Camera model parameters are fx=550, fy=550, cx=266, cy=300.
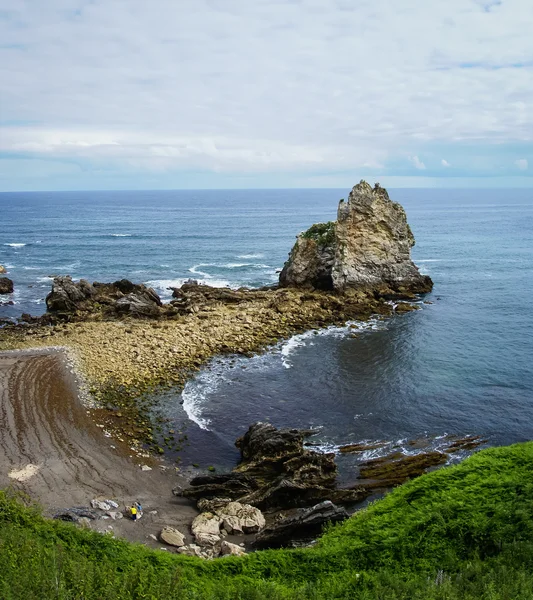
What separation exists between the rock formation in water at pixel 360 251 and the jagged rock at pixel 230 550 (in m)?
38.5

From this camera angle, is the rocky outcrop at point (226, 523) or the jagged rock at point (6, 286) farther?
the jagged rock at point (6, 286)

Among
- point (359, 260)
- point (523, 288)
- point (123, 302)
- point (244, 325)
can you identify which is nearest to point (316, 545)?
point (244, 325)

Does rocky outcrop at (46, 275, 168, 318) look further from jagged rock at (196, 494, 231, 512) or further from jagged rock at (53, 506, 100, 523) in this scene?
jagged rock at (53, 506, 100, 523)

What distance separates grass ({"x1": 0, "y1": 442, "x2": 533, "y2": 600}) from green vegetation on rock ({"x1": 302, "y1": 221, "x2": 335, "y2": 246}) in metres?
40.4

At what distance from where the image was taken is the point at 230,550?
22047mm

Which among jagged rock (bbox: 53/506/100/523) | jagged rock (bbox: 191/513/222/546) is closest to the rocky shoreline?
jagged rock (bbox: 191/513/222/546)

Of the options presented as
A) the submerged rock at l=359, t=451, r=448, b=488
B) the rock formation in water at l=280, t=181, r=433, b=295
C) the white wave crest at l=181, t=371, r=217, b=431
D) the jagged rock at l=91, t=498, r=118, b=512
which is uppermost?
the rock formation in water at l=280, t=181, r=433, b=295

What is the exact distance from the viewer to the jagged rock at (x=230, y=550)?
21859 millimetres

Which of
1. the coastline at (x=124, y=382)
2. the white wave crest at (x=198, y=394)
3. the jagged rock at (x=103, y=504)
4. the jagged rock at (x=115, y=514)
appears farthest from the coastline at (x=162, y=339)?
the jagged rock at (x=115, y=514)

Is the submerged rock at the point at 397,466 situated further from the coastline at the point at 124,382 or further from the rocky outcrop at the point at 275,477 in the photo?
the coastline at the point at 124,382

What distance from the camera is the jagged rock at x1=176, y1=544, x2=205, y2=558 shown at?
22.0 meters

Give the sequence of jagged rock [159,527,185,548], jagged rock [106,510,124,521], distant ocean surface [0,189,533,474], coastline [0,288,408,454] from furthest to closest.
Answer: coastline [0,288,408,454]
distant ocean surface [0,189,533,474]
jagged rock [106,510,124,521]
jagged rock [159,527,185,548]

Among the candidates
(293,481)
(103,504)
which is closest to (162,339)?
(103,504)

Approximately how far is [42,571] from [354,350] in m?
33.2
